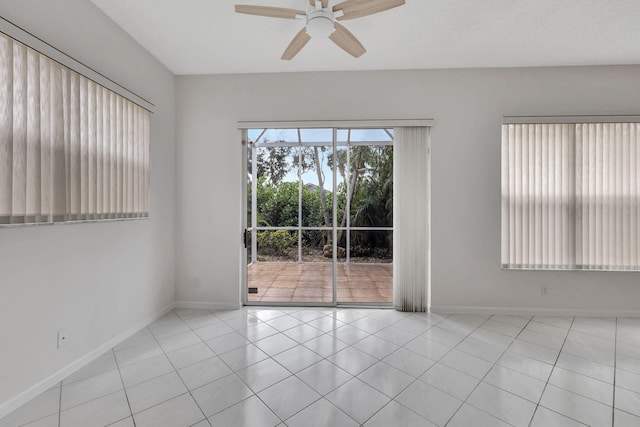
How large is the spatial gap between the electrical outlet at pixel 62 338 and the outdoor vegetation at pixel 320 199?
282 centimetres

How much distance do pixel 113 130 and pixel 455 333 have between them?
11.9 ft

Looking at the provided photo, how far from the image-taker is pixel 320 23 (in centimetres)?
182

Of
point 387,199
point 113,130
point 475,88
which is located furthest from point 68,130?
point 387,199

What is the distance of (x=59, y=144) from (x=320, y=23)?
1958 mm

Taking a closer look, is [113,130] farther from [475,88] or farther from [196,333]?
[475,88]

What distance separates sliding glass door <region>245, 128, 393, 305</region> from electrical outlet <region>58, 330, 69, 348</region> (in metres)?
2.54

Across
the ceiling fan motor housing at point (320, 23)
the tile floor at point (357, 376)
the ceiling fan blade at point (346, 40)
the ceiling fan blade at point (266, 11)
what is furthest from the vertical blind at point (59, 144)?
the ceiling fan blade at point (346, 40)

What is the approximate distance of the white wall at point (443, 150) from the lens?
2896 mm

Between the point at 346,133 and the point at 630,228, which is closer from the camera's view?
the point at 630,228

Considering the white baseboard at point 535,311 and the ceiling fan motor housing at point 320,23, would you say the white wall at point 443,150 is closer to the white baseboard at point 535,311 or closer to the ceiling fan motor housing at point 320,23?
the white baseboard at point 535,311

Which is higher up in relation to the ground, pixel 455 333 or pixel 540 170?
pixel 540 170

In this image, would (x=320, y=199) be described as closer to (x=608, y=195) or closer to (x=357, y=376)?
(x=357, y=376)

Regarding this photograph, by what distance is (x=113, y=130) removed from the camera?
7.18ft

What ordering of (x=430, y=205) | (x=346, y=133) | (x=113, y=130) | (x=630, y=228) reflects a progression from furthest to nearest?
(x=346, y=133) < (x=430, y=205) < (x=630, y=228) < (x=113, y=130)
